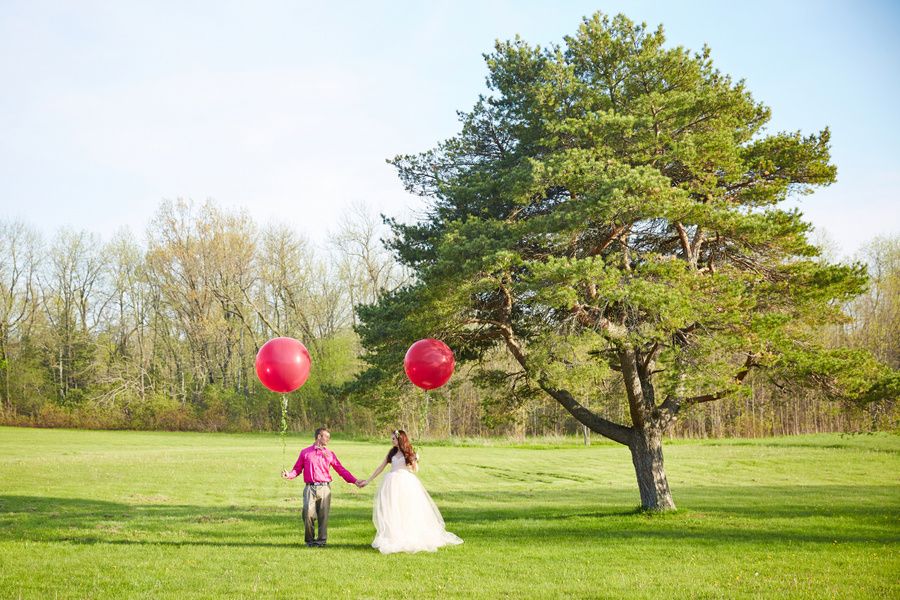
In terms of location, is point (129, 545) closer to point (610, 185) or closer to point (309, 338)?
point (610, 185)

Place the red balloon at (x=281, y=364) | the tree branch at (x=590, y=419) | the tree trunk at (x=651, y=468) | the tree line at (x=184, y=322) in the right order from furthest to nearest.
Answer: the tree line at (x=184, y=322) → the tree branch at (x=590, y=419) → the tree trunk at (x=651, y=468) → the red balloon at (x=281, y=364)

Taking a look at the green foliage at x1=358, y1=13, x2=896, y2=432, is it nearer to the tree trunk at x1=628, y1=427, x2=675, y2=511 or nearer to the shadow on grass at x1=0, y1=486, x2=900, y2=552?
the tree trunk at x1=628, y1=427, x2=675, y2=511

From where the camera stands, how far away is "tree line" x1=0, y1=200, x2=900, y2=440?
172 ft

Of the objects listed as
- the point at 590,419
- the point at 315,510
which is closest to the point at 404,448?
the point at 315,510

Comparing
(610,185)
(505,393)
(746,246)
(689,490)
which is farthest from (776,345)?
(689,490)

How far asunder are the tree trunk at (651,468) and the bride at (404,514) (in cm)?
550

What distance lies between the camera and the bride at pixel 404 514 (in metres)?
10.8

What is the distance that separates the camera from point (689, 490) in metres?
22.1

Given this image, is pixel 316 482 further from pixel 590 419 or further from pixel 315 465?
pixel 590 419

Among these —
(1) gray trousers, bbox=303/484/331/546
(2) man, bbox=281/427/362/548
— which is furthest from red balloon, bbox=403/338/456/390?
(1) gray trousers, bbox=303/484/331/546

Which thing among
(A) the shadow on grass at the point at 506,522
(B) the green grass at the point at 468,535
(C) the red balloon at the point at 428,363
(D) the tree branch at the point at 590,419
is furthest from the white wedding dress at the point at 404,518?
(D) the tree branch at the point at 590,419

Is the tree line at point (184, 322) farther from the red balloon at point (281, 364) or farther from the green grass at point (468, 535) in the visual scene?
the red balloon at point (281, 364)

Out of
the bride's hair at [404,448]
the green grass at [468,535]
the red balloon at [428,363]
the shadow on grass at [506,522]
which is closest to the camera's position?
the green grass at [468,535]

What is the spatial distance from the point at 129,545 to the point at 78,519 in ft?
11.3
